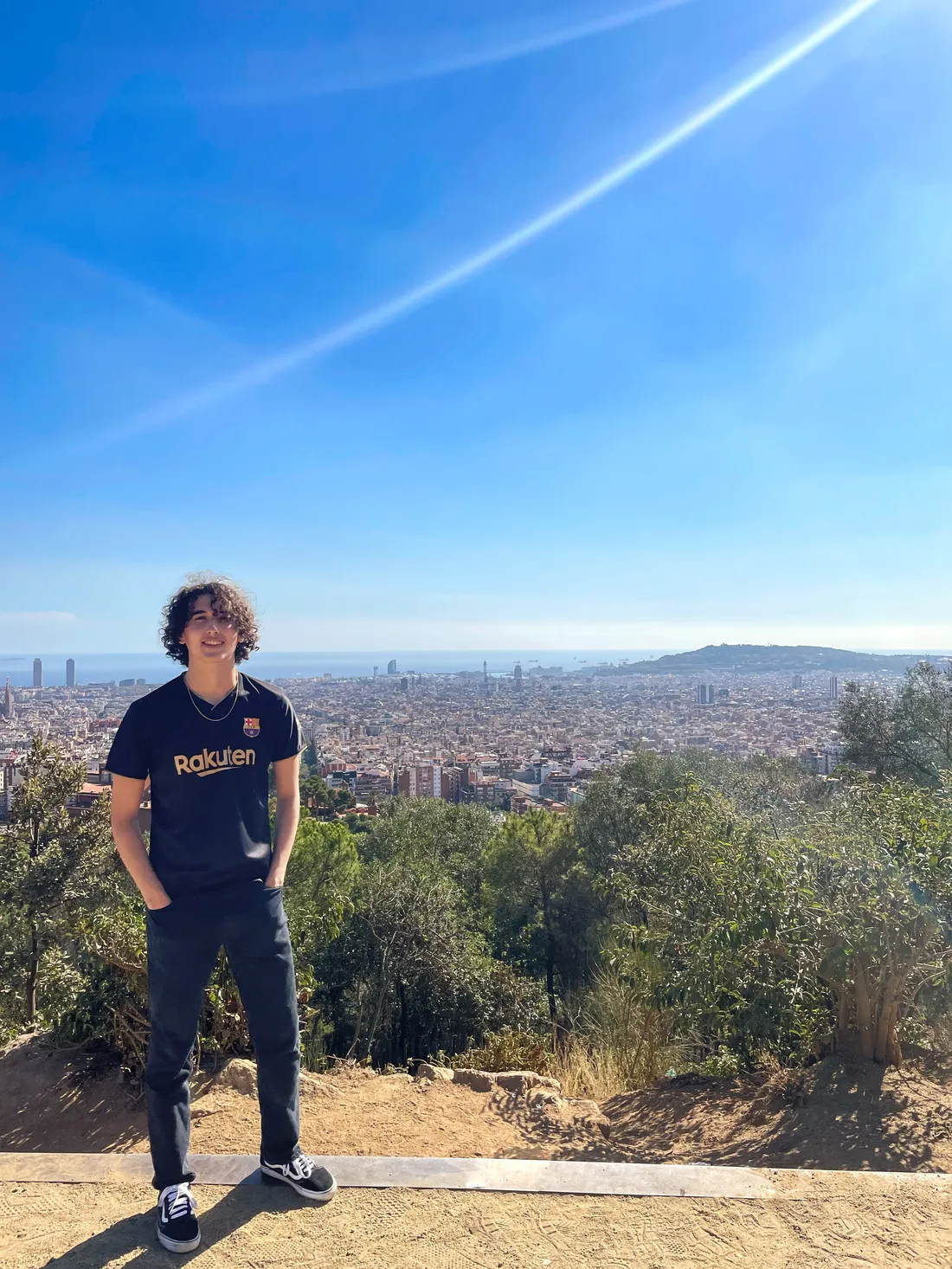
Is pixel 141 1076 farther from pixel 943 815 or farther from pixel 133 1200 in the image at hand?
pixel 943 815

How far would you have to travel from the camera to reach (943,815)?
144 inches

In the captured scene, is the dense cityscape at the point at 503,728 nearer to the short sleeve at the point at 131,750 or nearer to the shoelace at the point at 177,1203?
the short sleeve at the point at 131,750

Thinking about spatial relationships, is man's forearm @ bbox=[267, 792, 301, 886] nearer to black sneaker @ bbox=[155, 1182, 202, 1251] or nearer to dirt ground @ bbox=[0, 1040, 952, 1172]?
black sneaker @ bbox=[155, 1182, 202, 1251]

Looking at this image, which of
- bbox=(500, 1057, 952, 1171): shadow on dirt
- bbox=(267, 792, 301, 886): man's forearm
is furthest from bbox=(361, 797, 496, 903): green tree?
bbox=(267, 792, 301, 886): man's forearm

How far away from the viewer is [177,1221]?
6.24 feet

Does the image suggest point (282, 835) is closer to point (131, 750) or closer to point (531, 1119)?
point (131, 750)

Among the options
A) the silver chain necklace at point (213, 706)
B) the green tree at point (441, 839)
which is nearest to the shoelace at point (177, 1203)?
the silver chain necklace at point (213, 706)

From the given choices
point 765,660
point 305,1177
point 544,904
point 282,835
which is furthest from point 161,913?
point 765,660

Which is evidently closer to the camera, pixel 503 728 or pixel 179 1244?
pixel 179 1244

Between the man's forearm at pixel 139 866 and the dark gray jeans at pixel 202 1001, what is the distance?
6cm

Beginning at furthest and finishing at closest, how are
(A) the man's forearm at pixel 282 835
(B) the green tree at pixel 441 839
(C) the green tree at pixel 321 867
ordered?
(B) the green tree at pixel 441 839
(C) the green tree at pixel 321 867
(A) the man's forearm at pixel 282 835

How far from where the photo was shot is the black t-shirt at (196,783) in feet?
6.86

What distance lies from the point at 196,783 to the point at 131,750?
0.73 feet

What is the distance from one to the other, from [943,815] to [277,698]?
3.60 m
